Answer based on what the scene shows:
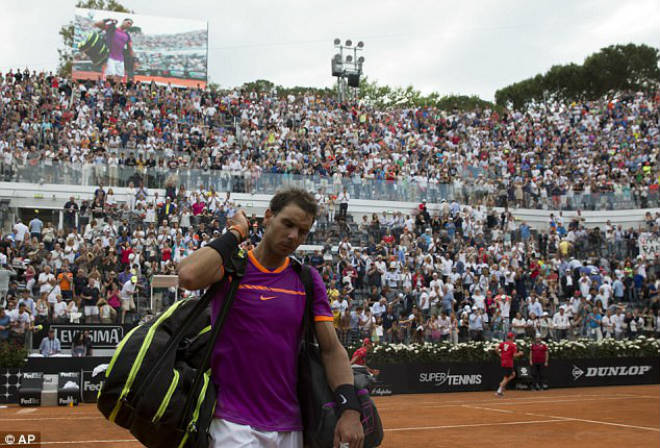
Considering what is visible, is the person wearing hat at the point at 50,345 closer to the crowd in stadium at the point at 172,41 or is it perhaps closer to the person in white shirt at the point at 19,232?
the person in white shirt at the point at 19,232

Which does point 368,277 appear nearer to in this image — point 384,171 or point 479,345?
point 479,345

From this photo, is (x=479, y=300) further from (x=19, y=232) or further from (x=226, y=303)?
(x=226, y=303)

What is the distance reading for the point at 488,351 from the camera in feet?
75.7

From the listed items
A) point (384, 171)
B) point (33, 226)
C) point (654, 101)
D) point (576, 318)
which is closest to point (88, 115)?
point (33, 226)

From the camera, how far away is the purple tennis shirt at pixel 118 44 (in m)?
44.2

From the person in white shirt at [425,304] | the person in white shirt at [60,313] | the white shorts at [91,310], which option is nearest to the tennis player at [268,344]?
the person in white shirt at [60,313]

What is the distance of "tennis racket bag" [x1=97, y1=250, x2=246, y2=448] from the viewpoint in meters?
3.12

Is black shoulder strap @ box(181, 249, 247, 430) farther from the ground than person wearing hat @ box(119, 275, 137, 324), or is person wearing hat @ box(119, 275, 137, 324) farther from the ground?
black shoulder strap @ box(181, 249, 247, 430)

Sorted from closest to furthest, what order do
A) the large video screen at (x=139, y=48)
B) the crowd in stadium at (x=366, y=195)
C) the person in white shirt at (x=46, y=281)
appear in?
1. the person in white shirt at (x=46, y=281)
2. the crowd in stadium at (x=366, y=195)
3. the large video screen at (x=139, y=48)

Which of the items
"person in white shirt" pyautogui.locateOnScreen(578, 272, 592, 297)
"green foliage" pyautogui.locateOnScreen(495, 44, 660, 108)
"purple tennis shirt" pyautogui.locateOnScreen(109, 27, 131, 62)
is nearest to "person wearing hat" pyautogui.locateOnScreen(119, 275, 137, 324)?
"person in white shirt" pyautogui.locateOnScreen(578, 272, 592, 297)

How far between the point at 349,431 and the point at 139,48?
4503 cm

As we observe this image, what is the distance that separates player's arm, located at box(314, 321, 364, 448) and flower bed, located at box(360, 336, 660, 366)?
17554mm

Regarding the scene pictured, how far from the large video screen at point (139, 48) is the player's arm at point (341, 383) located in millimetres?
41990

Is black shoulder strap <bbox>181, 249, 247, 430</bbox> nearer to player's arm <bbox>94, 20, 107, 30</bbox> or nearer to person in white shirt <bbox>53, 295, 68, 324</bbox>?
person in white shirt <bbox>53, 295, 68, 324</bbox>
